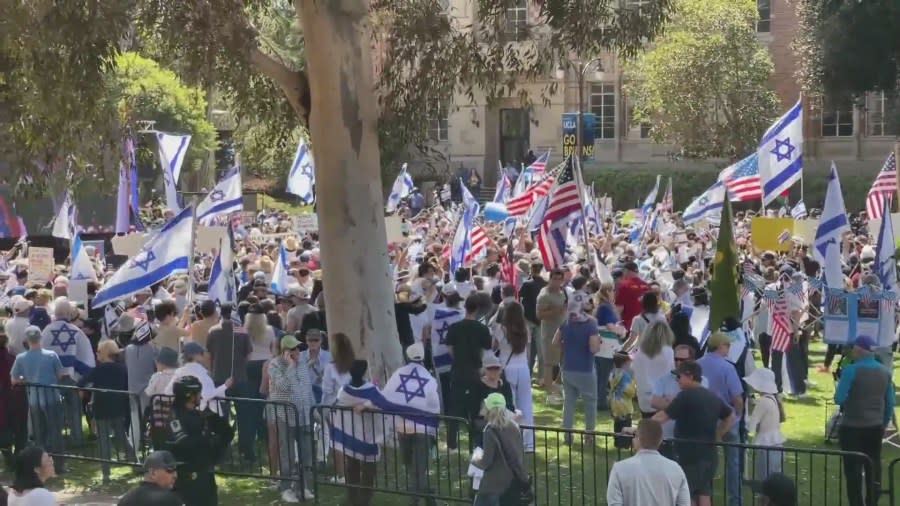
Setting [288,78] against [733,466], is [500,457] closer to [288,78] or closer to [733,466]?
[733,466]

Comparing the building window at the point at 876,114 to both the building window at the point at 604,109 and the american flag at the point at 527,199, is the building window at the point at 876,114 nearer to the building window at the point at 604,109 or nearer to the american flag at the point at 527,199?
the building window at the point at 604,109

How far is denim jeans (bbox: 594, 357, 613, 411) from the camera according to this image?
15776mm

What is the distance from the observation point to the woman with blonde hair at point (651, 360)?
39.1 feet

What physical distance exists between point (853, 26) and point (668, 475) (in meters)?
28.7

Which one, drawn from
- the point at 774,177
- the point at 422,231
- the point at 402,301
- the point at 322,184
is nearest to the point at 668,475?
the point at 322,184

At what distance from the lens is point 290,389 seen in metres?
12.0

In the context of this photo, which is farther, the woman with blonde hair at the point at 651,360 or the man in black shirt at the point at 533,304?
the man in black shirt at the point at 533,304

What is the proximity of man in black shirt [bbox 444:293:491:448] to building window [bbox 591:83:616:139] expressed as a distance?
45.7m

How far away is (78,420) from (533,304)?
5997 mm

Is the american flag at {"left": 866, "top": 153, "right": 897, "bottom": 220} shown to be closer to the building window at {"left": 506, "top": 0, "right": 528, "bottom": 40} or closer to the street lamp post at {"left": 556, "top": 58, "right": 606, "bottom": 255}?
the street lamp post at {"left": 556, "top": 58, "right": 606, "bottom": 255}

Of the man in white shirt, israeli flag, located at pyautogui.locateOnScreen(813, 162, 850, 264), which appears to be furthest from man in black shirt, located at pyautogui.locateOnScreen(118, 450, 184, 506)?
israeli flag, located at pyautogui.locateOnScreen(813, 162, 850, 264)

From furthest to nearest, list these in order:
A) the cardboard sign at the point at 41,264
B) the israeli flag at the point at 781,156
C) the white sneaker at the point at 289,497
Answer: the cardboard sign at the point at 41,264, the israeli flag at the point at 781,156, the white sneaker at the point at 289,497

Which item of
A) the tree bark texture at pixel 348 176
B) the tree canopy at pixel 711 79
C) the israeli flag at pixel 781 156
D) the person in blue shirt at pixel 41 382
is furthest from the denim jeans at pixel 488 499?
the tree canopy at pixel 711 79

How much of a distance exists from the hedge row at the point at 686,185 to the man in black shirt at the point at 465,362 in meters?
35.8
